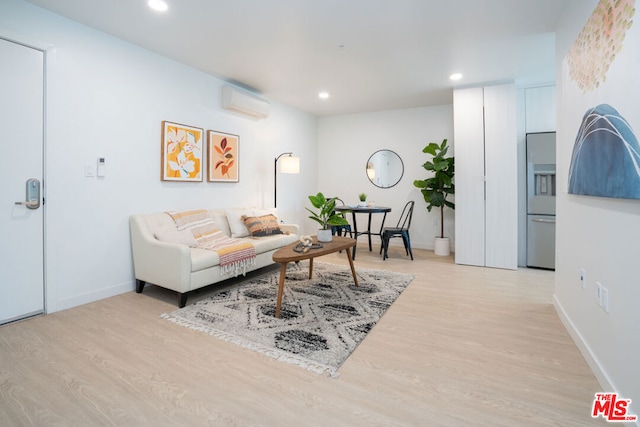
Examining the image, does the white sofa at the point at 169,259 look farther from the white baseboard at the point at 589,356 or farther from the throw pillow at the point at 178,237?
the white baseboard at the point at 589,356

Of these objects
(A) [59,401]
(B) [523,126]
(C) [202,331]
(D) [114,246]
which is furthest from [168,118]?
(B) [523,126]

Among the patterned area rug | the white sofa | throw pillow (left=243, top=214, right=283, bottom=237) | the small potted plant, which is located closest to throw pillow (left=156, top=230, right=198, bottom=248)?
the white sofa

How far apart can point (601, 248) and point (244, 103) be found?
4.08 metres

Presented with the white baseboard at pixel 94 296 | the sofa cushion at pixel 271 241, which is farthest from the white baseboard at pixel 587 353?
the white baseboard at pixel 94 296

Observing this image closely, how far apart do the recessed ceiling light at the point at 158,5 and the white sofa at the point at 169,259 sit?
1920 millimetres

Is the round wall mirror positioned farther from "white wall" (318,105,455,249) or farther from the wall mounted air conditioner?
the wall mounted air conditioner

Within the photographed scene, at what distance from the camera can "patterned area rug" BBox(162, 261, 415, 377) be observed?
2.10m

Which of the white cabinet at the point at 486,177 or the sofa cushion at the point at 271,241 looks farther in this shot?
the white cabinet at the point at 486,177

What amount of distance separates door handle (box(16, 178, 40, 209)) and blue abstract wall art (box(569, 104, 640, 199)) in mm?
3931

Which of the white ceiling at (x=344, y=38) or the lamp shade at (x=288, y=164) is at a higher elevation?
the white ceiling at (x=344, y=38)

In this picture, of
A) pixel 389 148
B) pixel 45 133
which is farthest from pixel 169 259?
pixel 389 148

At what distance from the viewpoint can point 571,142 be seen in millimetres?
2275

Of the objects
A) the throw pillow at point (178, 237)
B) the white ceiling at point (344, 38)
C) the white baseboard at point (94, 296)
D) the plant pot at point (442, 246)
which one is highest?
the white ceiling at point (344, 38)

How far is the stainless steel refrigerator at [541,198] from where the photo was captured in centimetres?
409
